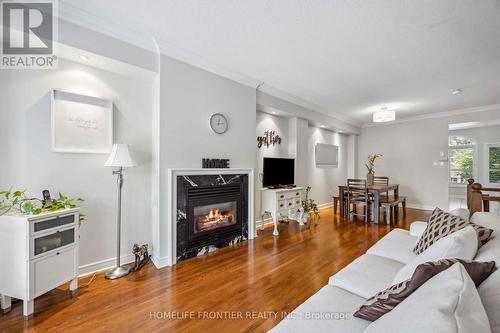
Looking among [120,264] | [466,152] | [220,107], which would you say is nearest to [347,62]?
[220,107]

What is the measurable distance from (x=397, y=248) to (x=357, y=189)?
302cm

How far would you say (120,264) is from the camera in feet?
8.56

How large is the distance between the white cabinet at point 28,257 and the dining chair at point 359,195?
194 inches

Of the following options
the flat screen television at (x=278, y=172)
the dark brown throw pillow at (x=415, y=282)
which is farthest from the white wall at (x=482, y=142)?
the dark brown throw pillow at (x=415, y=282)

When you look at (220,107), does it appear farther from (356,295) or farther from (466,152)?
(466,152)

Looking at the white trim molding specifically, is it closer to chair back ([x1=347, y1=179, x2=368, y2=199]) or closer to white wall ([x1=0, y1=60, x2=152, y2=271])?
chair back ([x1=347, y1=179, x2=368, y2=199])

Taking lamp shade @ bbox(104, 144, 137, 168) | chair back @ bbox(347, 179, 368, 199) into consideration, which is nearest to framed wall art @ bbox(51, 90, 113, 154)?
lamp shade @ bbox(104, 144, 137, 168)

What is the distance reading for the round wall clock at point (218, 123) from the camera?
10.3ft

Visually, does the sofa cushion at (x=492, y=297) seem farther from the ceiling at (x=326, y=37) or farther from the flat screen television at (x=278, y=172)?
the flat screen television at (x=278, y=172)

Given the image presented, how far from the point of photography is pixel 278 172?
14.5ft

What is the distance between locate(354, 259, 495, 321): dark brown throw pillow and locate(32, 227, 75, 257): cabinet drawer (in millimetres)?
2386

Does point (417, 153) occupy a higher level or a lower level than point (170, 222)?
higher

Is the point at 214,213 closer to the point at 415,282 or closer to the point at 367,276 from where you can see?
the point at 367,276

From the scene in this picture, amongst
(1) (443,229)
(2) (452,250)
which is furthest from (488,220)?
(2) (452,250)
